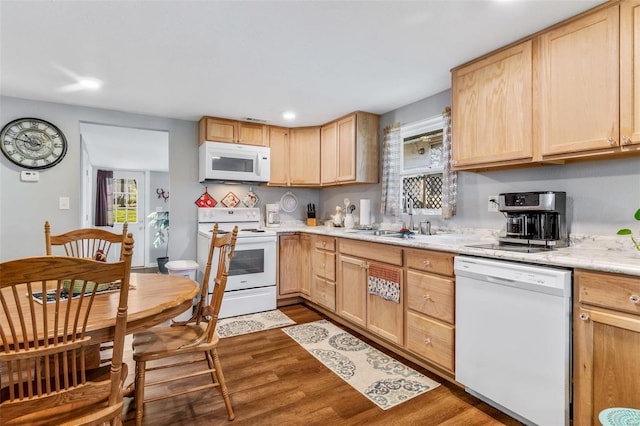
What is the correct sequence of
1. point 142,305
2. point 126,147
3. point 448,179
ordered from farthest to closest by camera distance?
point 126,147
point 448,179
point 142,305

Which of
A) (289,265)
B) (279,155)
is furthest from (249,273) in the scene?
(279,155)

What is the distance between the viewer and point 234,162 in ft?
12.8

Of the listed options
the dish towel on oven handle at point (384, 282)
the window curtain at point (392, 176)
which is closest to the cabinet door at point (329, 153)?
the window curtain at point (392, 176)

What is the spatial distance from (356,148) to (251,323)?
7.12 ft

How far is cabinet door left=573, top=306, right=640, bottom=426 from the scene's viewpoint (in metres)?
1.36

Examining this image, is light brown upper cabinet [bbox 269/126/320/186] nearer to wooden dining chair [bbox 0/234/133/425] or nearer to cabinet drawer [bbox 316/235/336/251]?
cabinet drawer [bbox 316/235/336/251]

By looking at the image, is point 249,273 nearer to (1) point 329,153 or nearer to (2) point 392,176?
(1) point 329,153

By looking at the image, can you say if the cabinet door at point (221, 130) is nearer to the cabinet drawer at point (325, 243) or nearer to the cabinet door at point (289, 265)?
the cabinet door at point (289, 265)

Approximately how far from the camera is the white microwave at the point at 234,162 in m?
3.77

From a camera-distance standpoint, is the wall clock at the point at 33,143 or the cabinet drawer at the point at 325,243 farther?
the cabinet drawer at the point at 325,243

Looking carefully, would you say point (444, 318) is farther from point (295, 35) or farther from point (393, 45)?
point (295, 35)

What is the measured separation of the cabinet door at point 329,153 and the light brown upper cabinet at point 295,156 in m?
0.09

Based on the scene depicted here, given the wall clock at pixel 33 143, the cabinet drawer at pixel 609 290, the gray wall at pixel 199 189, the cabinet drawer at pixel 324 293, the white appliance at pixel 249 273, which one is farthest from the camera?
the white appliance at pixel 249 273

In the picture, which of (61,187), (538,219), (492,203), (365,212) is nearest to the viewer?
(538,219)
